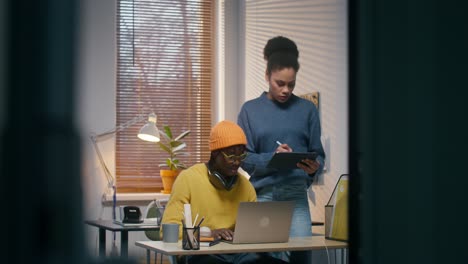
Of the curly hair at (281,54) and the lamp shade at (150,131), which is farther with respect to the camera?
the lamp shade at (150,131)

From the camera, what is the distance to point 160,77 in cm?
564

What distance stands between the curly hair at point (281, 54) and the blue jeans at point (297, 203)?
68 cm

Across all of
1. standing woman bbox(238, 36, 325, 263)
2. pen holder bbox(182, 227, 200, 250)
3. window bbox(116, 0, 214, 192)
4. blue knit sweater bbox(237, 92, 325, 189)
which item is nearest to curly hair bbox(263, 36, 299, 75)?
standing woman bbox(238, 36, 325, 263)

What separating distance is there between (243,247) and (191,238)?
0.76ft

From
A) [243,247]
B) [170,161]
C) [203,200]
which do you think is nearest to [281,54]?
[203,200]

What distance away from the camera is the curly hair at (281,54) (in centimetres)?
333

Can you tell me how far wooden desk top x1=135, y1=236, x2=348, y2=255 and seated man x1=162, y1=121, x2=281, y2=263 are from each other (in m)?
0.13

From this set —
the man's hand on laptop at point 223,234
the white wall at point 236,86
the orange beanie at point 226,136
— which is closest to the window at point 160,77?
the white wall at point 236,86

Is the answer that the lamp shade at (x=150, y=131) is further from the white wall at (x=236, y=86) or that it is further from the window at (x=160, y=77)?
the window at (x=160, y=77)

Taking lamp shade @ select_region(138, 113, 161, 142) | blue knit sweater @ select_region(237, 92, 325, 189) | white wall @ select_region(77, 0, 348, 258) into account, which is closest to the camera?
white wall @ select_region(77, 0, 348, 258)

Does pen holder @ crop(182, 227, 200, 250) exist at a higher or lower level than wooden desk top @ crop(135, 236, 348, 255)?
higher

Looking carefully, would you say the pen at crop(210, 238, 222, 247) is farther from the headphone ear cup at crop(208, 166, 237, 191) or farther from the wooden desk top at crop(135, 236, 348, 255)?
the headphone ear cup at crop(208, 166, 237, 191)

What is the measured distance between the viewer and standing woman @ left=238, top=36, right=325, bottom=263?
2945 mm
